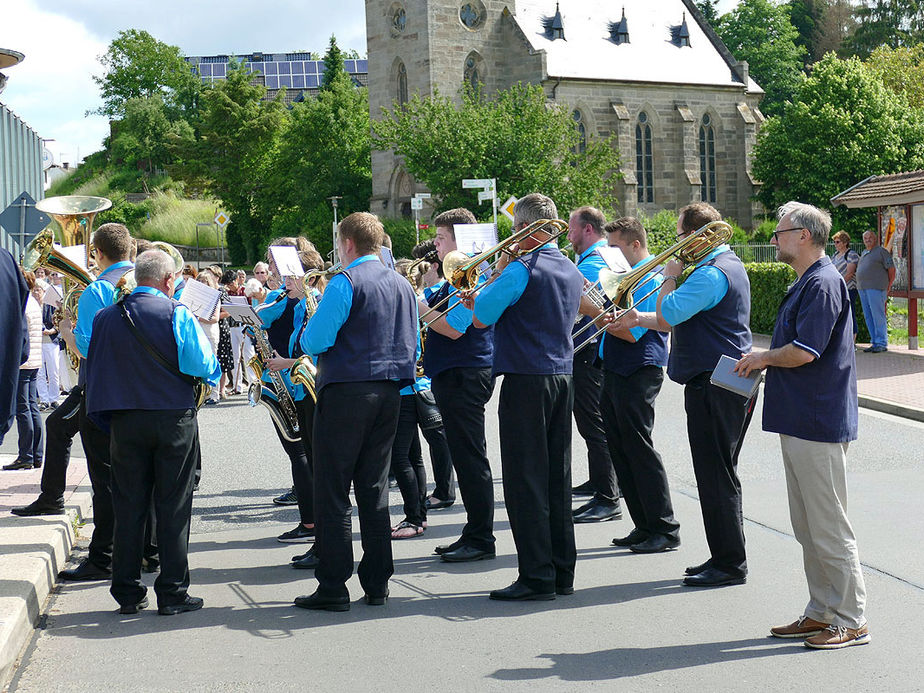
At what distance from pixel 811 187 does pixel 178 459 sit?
44373 millimetres

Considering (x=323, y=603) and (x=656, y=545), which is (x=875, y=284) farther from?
(x=323, y=603)

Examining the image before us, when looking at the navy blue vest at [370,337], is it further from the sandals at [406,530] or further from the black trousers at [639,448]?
the sandals at [406,530]

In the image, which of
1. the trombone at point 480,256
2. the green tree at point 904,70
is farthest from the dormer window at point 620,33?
the trombone at point 480,256

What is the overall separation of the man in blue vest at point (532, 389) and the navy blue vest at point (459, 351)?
0.96 m

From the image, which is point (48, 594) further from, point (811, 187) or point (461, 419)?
point (811, 187)

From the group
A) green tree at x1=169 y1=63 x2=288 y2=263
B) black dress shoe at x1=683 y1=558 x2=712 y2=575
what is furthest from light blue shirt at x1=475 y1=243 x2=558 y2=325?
green tree at x1=169 y1=63 x2=288 y2=263

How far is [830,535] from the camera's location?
518 centimetres

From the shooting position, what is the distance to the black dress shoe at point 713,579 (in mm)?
6230

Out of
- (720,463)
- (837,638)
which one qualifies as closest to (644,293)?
(720,463)

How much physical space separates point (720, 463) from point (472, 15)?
46.7m

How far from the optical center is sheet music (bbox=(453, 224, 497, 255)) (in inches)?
272

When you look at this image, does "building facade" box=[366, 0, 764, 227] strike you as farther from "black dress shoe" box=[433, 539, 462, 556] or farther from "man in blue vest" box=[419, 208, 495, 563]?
"black dress shoe" box=[433, 539, 462, 556]

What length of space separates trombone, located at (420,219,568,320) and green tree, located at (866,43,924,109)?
50398mm

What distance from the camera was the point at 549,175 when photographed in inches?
1551
